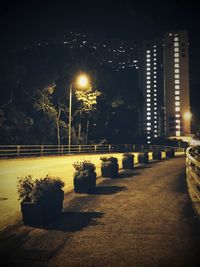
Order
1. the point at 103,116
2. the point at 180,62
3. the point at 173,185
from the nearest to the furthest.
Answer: the point at 173,185
the point at 103,116
the point at 180,62

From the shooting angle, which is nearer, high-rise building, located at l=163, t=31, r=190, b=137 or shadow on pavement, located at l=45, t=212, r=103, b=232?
shadow on pavement, located at l=45, t=212, r=103, b=232

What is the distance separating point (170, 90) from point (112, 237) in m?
144

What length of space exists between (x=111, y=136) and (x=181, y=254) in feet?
204

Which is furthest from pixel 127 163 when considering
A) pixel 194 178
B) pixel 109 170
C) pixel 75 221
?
pixel 75 221

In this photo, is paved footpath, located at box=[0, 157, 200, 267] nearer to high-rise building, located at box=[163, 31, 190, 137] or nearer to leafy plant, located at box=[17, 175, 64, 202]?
leafy plant, located at box=[17, 175, 64, 202]

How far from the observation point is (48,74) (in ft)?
138

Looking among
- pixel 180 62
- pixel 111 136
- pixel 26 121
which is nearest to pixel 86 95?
pixel 26 121

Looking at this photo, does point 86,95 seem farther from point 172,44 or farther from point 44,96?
point 172,44

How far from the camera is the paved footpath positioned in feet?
17.3

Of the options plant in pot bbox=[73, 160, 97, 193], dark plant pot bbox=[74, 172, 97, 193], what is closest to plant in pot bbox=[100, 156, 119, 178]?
plant in pot bbox=[73, 160, 97, 193]

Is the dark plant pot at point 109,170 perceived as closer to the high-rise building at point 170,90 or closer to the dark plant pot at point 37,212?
the dark plant pot at point 37,212

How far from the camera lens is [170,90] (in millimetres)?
144500

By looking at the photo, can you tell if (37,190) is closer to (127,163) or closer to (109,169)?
(109,169)

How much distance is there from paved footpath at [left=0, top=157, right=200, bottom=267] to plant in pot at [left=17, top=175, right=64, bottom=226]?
26cm
